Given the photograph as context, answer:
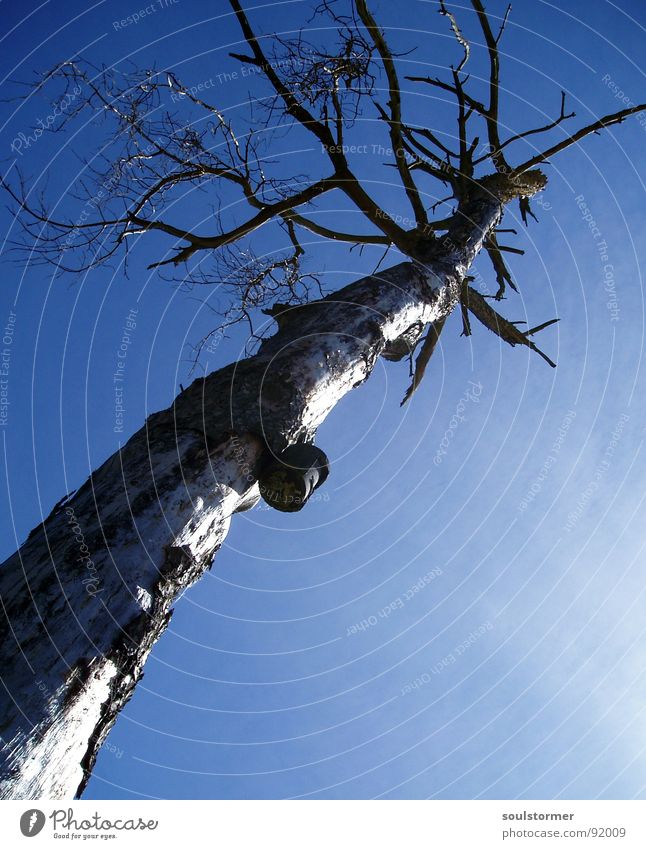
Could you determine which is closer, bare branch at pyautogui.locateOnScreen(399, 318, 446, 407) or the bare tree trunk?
the bare tree trunk

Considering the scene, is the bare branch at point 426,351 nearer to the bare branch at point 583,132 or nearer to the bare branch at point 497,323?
the bare branch at point 497,323

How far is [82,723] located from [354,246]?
569cm

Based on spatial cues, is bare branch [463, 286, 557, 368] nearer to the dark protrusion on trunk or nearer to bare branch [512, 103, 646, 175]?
bare branch [512, 103, 646, 175]

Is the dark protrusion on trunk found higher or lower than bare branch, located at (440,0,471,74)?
lower

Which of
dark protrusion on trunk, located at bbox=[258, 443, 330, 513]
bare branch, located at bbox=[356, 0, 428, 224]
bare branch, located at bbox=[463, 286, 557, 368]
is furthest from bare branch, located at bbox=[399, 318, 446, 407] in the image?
dark protrusion on trunk, located at bbox=[258, 443, 330, 513]

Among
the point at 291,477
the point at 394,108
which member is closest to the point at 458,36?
the point at 394,108

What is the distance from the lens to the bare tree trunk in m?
1.51

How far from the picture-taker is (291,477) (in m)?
2.51

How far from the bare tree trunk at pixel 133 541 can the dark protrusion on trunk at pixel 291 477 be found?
56 millimetres

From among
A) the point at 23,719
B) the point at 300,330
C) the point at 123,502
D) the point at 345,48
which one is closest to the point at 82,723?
the point at 23,719
